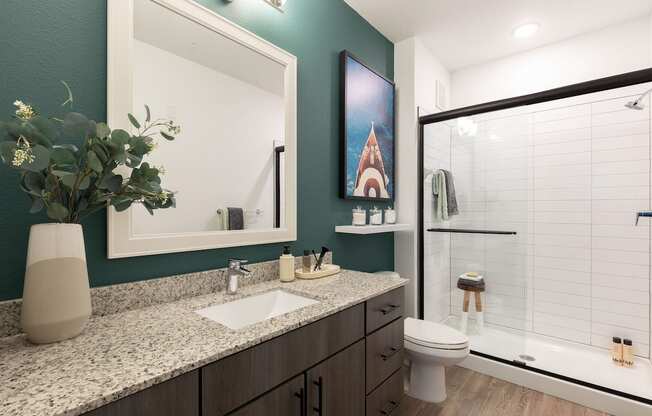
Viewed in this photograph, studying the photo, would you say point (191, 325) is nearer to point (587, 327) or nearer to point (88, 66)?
point (88, 66)

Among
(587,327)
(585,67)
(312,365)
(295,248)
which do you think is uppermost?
(585,67)

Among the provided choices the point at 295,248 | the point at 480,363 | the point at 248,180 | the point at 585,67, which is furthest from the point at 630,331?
the point at 248,180

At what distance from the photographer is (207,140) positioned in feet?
4.50

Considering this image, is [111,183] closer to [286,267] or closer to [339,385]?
[286,267]

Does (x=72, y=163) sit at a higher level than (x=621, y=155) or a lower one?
lower

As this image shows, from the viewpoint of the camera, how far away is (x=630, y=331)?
236cm

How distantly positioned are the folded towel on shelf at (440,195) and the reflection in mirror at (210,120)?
5.27ft

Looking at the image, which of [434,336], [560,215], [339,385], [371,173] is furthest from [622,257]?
[339,385]

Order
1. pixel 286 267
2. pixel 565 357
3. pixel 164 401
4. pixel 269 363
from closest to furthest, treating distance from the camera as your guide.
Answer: pixel 164 401, pixel 269 363, pixel 286 267, pixel 565 357

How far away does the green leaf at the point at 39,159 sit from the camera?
73cm

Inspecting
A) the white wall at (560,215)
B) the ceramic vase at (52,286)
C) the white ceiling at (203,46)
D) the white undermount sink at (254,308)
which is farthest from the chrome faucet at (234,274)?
the white wall at (560,215)

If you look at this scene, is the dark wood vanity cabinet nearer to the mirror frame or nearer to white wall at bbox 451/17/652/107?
the mirror frame

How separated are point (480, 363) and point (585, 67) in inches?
99.5

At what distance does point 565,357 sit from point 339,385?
2.19m
